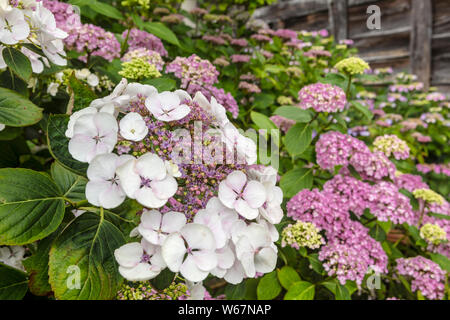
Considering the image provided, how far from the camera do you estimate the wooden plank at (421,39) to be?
2.94m

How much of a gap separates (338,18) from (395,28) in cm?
55

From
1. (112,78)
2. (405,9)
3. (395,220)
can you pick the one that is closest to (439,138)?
(405,9)

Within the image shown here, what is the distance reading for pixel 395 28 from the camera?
3.15 metres

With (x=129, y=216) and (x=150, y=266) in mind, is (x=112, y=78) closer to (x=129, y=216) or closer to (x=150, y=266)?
(x=129, y=216)

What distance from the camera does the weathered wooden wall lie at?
296 centimetres

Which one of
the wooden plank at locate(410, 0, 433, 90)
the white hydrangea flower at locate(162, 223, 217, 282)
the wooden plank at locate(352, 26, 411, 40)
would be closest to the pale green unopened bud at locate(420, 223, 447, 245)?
the white hydrangea flower at locate(162, 223, 217, 282)

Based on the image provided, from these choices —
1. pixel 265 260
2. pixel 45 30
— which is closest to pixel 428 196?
pixel 265 260

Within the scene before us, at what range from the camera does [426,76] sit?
3055mm

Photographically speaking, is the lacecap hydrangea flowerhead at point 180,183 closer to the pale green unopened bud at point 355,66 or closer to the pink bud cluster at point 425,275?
the pale green unopened bud at point 355,66

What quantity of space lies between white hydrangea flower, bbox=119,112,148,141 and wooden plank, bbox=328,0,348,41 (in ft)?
11.3

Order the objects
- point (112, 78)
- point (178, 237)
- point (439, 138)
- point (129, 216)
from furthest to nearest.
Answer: point (439, 138)
point (112, 78)
point (129, 216)
point (178, 237)

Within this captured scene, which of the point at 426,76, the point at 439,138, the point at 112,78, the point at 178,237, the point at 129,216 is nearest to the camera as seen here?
the point at 178,237

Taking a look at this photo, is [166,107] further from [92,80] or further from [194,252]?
[92,80]
